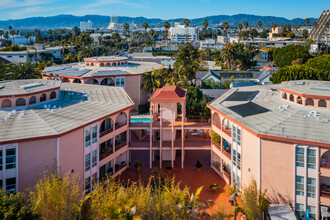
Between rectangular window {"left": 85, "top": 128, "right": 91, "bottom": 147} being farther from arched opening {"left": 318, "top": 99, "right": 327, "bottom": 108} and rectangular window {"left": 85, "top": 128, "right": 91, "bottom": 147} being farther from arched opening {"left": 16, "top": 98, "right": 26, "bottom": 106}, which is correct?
arched opening {"left": 318, "top": 99, "right": 327, "bottom": 108}

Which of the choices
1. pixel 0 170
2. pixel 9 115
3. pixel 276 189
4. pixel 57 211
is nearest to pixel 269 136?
pixel 276 189

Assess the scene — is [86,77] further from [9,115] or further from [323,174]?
[323,174]

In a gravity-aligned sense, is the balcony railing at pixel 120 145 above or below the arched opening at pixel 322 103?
below

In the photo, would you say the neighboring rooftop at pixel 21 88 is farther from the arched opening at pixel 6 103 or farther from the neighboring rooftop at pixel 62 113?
the neighboring rooftop at pixel 62 113

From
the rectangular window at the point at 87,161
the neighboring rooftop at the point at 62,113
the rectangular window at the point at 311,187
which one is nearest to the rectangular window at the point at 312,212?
the rectangular window at the point at 311,187

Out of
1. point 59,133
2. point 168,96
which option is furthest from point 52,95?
point 168,96
